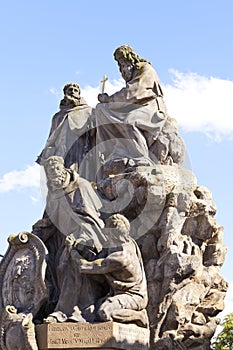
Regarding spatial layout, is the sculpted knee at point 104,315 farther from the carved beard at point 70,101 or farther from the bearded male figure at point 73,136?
the carved beard at point 70,101

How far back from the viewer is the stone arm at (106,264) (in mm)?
13594

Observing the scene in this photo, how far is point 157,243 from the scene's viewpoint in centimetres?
1478

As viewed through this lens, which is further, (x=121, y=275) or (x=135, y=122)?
(x=135, y=122)

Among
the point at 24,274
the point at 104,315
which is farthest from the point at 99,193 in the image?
the point at 104,315

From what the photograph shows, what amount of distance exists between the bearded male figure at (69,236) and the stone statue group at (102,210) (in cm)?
2

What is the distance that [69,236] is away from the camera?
14.3 m

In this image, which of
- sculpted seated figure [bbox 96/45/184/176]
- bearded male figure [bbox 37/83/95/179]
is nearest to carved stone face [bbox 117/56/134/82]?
sculpted seated figure [bbox 96/45/184/176]

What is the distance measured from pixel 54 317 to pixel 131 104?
13.7 ft

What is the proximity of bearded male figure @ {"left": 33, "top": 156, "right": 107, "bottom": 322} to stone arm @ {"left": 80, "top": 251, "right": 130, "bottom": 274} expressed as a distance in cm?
23

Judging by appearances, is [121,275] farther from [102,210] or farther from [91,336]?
[102,210]

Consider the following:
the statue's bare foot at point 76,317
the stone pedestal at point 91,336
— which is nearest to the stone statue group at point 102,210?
the statue's bare foot at point 76,317

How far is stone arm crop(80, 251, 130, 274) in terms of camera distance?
535 inches

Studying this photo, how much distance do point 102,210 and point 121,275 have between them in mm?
1460

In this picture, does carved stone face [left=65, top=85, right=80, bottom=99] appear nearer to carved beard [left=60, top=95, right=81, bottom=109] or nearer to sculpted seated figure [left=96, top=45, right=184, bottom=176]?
carved beard [left=60, top=95, right=81, bottom=109]
